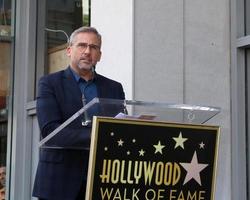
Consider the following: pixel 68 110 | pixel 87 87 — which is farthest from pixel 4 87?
pixel 68 110

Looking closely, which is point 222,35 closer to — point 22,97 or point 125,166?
point 125,166

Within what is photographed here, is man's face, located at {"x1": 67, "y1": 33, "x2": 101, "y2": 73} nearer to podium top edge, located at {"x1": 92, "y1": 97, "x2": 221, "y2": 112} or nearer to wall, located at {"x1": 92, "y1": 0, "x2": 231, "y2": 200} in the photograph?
podium top edge, located at {"x1": 92, "y1": 97, "x2": 221, "y2": 112}

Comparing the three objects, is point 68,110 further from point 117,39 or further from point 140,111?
point 117,39

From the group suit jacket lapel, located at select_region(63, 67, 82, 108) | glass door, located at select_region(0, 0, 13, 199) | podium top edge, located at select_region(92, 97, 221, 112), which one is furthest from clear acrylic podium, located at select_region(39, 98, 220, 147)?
→ glass door, located at select_region(0, 0, 13, 199)

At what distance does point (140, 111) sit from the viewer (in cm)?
281

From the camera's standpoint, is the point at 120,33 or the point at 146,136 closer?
the point at 146,136

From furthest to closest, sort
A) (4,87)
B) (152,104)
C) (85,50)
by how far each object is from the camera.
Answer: (4,87) < (85,50) < (152,104)

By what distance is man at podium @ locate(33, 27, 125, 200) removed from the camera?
3.06 meters

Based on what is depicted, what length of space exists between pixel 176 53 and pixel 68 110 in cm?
164

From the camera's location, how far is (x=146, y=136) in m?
2.77

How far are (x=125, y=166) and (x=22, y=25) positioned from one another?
4694 millimetres

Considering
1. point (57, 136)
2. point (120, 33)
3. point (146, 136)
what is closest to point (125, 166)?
point (146, 136)

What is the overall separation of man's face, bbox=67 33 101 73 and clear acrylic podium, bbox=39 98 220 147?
→ 563mm

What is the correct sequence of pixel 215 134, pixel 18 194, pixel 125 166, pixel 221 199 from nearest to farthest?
1. pixel 125 166
2. pixel 215 134
3. pixel 221 199
4. pixel 18 194
